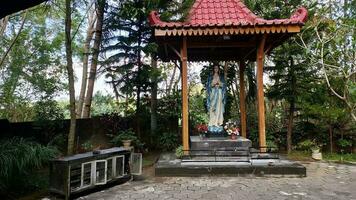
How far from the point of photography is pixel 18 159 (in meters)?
5.34

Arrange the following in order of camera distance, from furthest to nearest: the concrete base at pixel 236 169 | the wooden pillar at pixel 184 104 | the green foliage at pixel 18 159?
the wooden pillar at pixel 184 104
the concrete base at pixel 236 169
the green foliage at pixel 18 159

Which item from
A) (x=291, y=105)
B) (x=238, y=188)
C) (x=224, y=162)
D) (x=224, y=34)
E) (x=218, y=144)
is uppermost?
(x=224, y=34)

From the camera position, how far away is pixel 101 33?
1074cm

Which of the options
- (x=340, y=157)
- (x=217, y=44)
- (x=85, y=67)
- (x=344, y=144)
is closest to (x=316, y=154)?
(x=340, y=157)

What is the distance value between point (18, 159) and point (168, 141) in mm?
5527

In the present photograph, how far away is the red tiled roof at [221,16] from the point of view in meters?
7.45

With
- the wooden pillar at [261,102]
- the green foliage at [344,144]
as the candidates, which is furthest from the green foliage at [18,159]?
the green foliage at [344,144]

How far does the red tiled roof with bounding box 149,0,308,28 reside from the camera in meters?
7.45

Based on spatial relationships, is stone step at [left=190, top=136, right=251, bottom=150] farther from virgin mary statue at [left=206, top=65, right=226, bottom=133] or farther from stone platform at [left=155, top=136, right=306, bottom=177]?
virgin mary statue at [left=206, top=65, right=226, bottom=133]

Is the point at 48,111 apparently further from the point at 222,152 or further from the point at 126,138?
the point at 222,152

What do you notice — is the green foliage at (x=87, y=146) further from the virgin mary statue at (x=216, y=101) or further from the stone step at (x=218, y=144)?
the virgin mary statue at (x=216, y=101)

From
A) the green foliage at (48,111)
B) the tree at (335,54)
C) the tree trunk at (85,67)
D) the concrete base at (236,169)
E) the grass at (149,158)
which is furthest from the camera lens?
the tree trunk at (85,67)

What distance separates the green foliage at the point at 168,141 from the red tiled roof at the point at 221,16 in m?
3.92

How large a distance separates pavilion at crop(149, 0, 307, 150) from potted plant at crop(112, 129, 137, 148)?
2.20 metres
